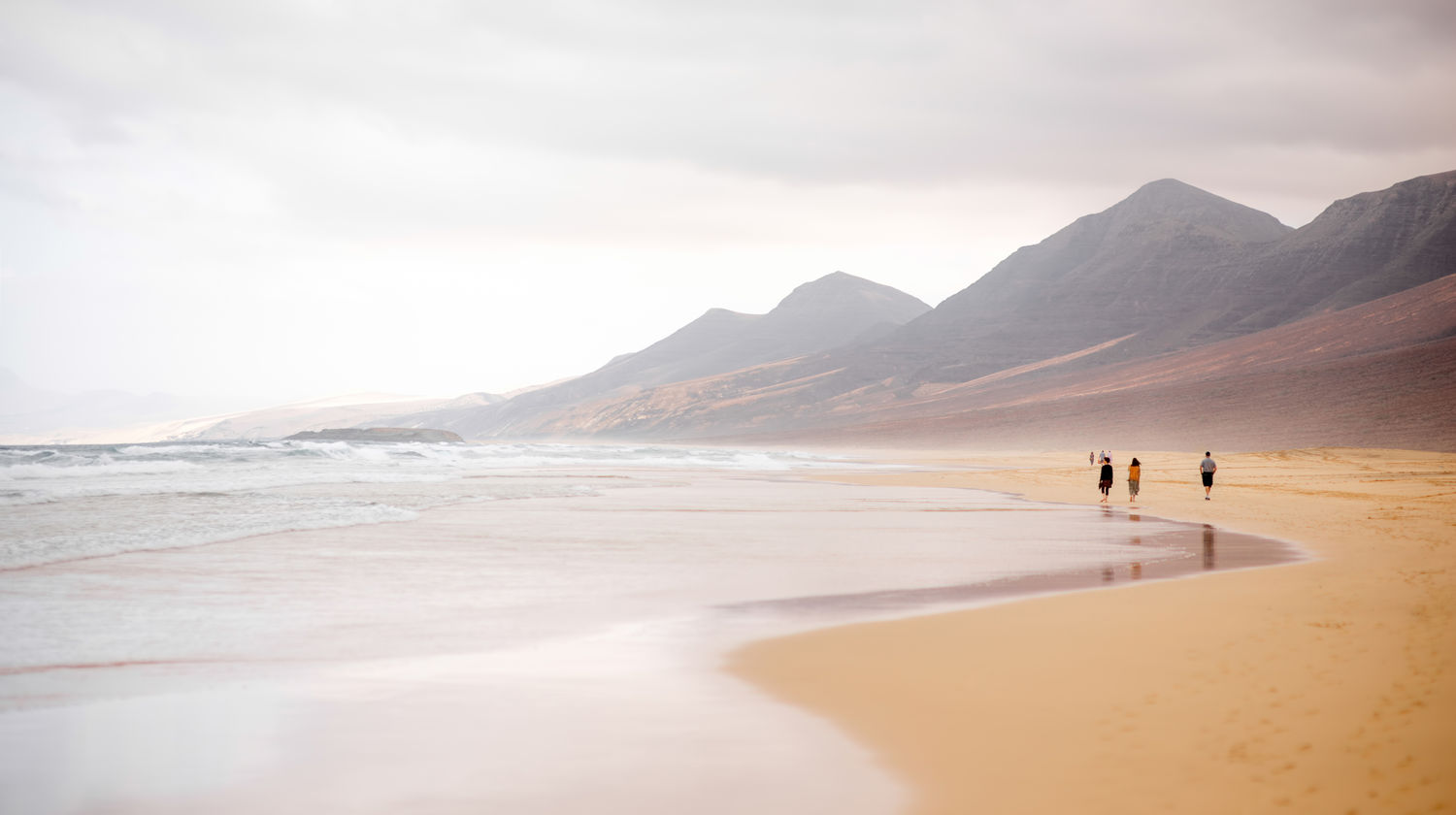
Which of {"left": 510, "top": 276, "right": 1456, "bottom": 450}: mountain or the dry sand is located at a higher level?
Result: {"left": 510, "top": 276, "right": 1456, "bottom": 450}: mountain

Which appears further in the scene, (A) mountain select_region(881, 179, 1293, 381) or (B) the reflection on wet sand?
(A) mountain select_region(881, 179, 1293, 381)

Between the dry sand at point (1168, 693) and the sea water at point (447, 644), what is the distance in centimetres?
56

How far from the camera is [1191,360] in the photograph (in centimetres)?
11869

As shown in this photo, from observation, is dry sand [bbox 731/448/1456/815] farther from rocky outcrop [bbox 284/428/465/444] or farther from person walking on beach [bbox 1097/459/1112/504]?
rocky outcrop [bbox 284/428/465/444]

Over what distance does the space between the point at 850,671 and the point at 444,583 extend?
5.71 m

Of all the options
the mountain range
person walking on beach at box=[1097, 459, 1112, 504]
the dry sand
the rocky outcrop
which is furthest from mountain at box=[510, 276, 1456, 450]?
the dry sand

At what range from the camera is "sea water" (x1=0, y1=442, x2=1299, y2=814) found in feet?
15.3

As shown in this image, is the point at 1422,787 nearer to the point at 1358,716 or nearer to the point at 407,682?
the point at 1358,716

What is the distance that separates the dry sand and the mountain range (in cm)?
7179

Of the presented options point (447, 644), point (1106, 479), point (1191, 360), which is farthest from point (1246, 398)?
point (447, 644)

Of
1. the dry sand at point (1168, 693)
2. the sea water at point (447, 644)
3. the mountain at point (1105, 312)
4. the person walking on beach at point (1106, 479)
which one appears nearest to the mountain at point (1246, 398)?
the mountain at point (1105, 312)

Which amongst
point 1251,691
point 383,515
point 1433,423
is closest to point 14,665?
point 1251,691

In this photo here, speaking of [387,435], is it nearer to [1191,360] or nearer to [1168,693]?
[1191,360]

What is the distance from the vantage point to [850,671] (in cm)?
680
